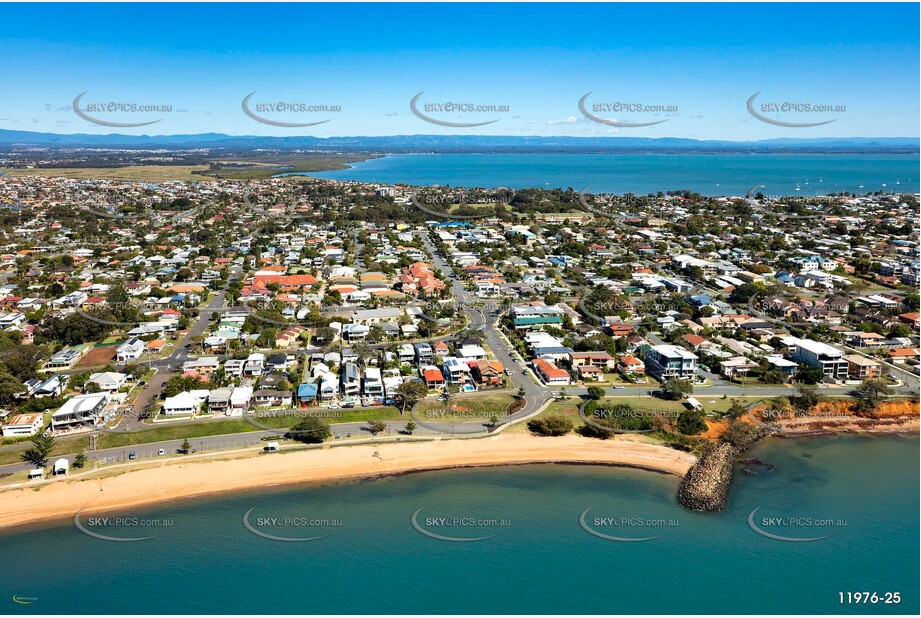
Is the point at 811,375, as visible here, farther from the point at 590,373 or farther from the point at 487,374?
the point at 487,374

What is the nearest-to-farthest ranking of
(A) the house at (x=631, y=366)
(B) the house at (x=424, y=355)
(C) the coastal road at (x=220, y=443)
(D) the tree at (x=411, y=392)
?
(C) the coastal road at (x=220, y=443) < (D) the tree at (x=411, y=392) < (A) the house at (x=631, y=366) < (B) the house at (x=424, y=355)

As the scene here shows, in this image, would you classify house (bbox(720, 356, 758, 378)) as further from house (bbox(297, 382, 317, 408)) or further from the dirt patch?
the dirt patch

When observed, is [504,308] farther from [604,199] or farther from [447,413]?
[604,199]

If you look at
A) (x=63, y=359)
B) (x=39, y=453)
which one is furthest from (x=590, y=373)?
(x=63, y=359)

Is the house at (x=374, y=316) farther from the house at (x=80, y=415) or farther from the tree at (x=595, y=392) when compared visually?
the house at (x=80, y=415)

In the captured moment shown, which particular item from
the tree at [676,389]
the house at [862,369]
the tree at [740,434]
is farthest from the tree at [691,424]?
the house at [862,369]

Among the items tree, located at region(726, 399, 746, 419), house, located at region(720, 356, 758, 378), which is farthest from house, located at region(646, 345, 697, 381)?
tree, located at region(726, 399, 746, 419)
